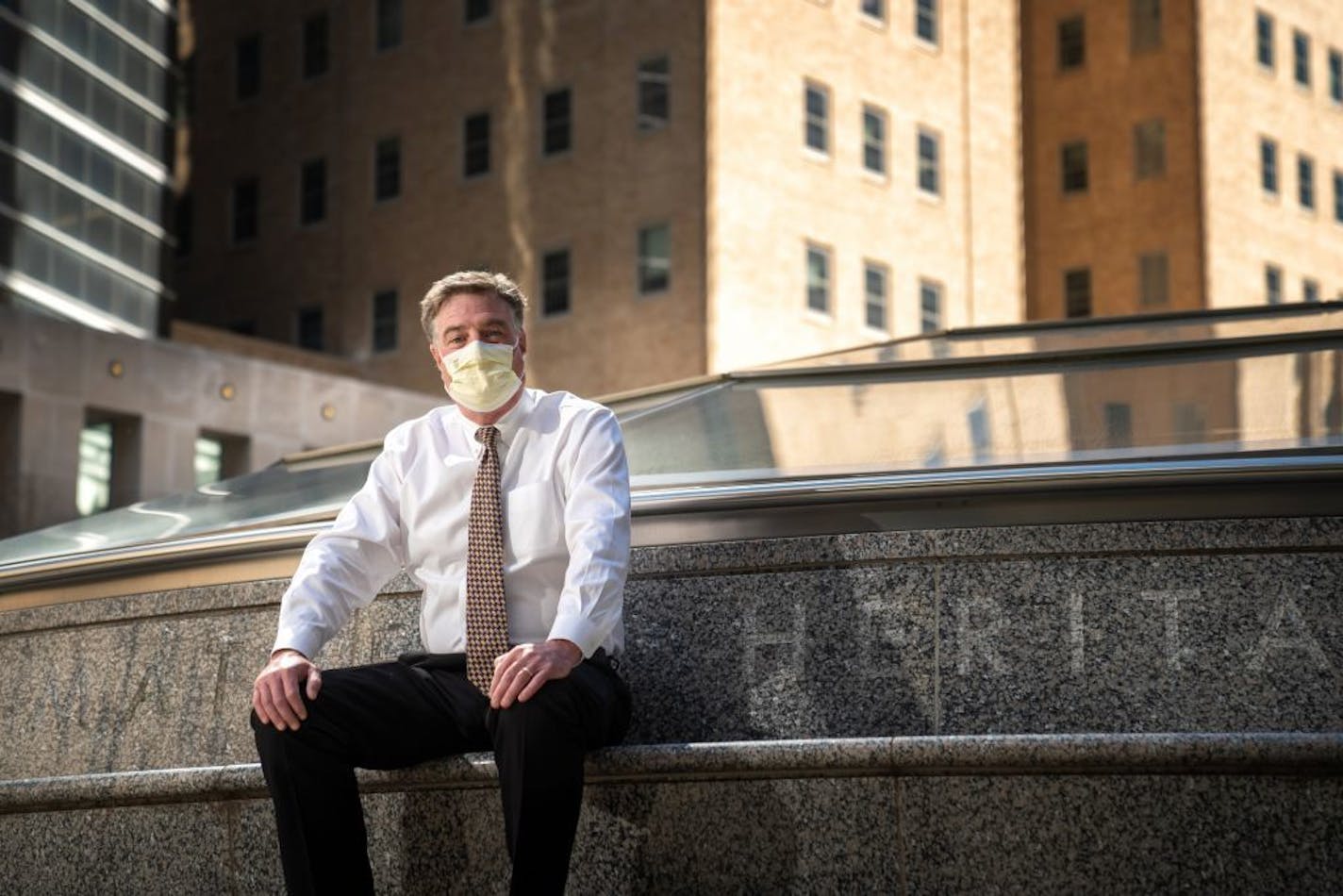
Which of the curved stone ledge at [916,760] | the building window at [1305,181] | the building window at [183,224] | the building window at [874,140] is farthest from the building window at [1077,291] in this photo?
the curved stone ledge at [916,760]

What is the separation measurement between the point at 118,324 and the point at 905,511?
36.2 meters

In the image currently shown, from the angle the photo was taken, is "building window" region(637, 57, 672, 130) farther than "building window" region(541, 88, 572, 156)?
No

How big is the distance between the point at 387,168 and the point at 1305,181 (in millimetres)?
24198

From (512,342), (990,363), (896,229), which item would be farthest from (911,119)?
(512,342)

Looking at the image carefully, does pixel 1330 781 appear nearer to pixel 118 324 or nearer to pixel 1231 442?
pixel 1231 442

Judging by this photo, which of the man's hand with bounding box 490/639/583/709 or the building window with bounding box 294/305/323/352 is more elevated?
the building window with bounding box 294/305/323/352

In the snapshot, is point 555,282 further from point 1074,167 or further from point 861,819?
point 861,819

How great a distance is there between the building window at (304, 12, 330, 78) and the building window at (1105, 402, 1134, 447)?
42788mm

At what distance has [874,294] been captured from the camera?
1742 inches

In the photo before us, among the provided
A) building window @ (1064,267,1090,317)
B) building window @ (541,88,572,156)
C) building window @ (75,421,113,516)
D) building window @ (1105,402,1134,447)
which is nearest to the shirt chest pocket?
building window @ (1105,402,1134,447)

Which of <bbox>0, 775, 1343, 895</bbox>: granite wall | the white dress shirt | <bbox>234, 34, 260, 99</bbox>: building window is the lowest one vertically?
<bbox>0, 775, 1343, 895</bbox>: granite wall

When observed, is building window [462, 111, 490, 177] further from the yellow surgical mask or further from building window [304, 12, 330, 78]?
the yellow surgical mask

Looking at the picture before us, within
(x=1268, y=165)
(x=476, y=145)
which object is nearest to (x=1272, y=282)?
(x=1268, y=165)

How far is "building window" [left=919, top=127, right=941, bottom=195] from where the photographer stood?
1813 inches
